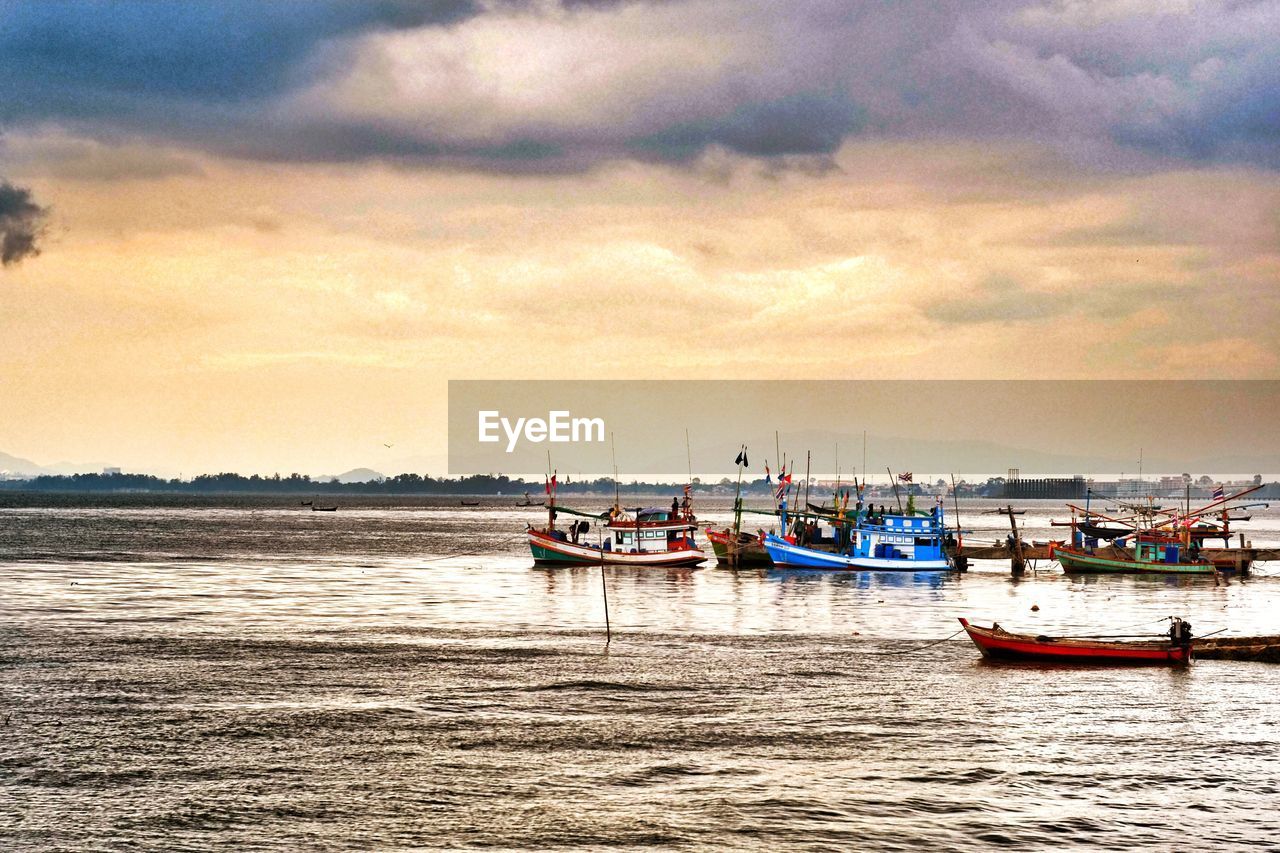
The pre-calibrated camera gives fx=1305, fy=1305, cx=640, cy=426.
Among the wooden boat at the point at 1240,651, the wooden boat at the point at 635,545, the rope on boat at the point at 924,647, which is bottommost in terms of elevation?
the rope on boat at the point at 924,647

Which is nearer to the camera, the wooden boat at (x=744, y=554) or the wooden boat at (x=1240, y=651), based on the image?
the wooden boat at (x=1240, y=651)

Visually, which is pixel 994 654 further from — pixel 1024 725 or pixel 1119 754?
pixel 1119 754

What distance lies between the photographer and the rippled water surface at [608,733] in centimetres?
2997

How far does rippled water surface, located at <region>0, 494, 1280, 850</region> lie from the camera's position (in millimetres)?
29969

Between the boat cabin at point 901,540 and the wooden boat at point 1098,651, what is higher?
the boat cabin at point 901,540

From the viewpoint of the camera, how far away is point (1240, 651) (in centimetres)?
5500

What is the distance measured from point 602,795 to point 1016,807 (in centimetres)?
1005

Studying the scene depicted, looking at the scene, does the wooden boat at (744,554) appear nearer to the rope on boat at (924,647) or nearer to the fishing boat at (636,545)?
the fishing boat at (636,545)

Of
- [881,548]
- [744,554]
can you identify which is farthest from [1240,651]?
[744,554]

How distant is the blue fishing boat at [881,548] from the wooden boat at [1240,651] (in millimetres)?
55078

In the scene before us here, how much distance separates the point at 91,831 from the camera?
2919cm

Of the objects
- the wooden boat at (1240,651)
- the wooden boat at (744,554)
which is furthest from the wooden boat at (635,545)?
the wooden boat at (1240,651)

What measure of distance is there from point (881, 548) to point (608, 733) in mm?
77142

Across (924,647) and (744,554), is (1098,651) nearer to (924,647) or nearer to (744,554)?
(924,647)
